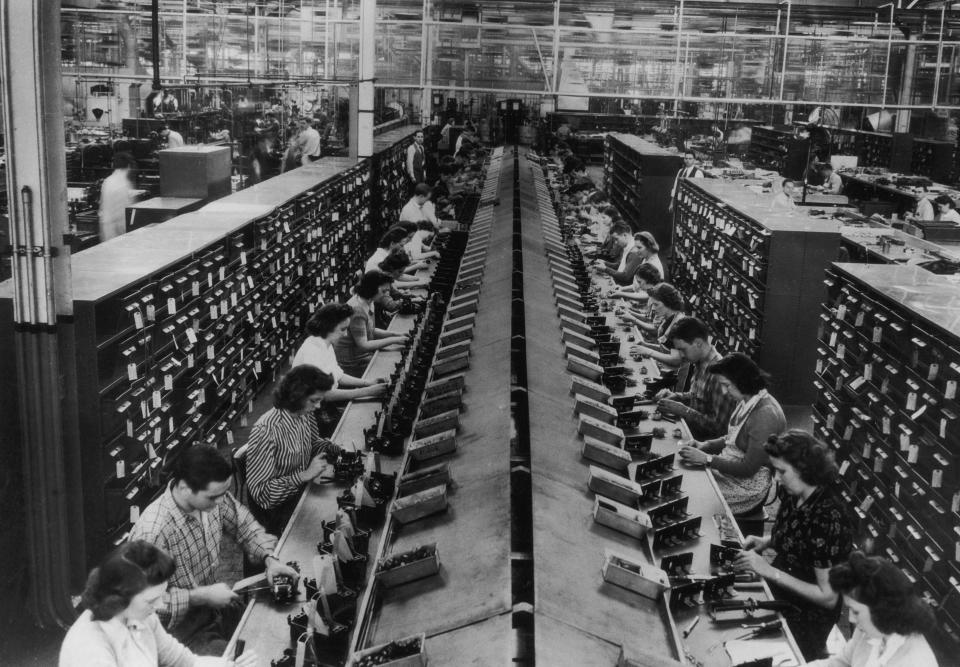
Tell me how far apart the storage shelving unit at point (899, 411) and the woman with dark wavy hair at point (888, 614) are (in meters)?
2.23

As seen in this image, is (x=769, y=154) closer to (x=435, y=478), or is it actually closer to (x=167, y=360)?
(x=167, y=360)

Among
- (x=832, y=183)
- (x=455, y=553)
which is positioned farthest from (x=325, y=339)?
(x=832, y=183)

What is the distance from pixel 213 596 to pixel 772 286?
21.2 feet

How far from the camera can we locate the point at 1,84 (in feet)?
15.7

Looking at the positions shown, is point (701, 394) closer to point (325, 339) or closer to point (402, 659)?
point (325, 339)

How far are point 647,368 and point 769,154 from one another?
1741 centimetres

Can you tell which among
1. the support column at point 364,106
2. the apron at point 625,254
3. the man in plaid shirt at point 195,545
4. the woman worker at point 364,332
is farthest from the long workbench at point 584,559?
the support column at point 364,106

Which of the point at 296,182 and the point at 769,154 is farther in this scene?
the point at 769,154

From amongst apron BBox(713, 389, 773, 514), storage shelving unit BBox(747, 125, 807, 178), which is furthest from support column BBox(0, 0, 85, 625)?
storage shelving unit BBox(747, 125, 807, 178)

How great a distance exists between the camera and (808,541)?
13.5 feet

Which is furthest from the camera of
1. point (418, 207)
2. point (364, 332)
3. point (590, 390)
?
point (418, 207)

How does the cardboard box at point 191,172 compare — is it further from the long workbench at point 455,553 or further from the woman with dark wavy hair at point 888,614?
the woman with dark wavy hair at point 888,614

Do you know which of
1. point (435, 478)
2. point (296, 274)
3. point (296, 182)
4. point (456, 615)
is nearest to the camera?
point (456, 615)

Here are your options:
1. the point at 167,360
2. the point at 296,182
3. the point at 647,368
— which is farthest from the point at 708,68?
the point at 167,360
